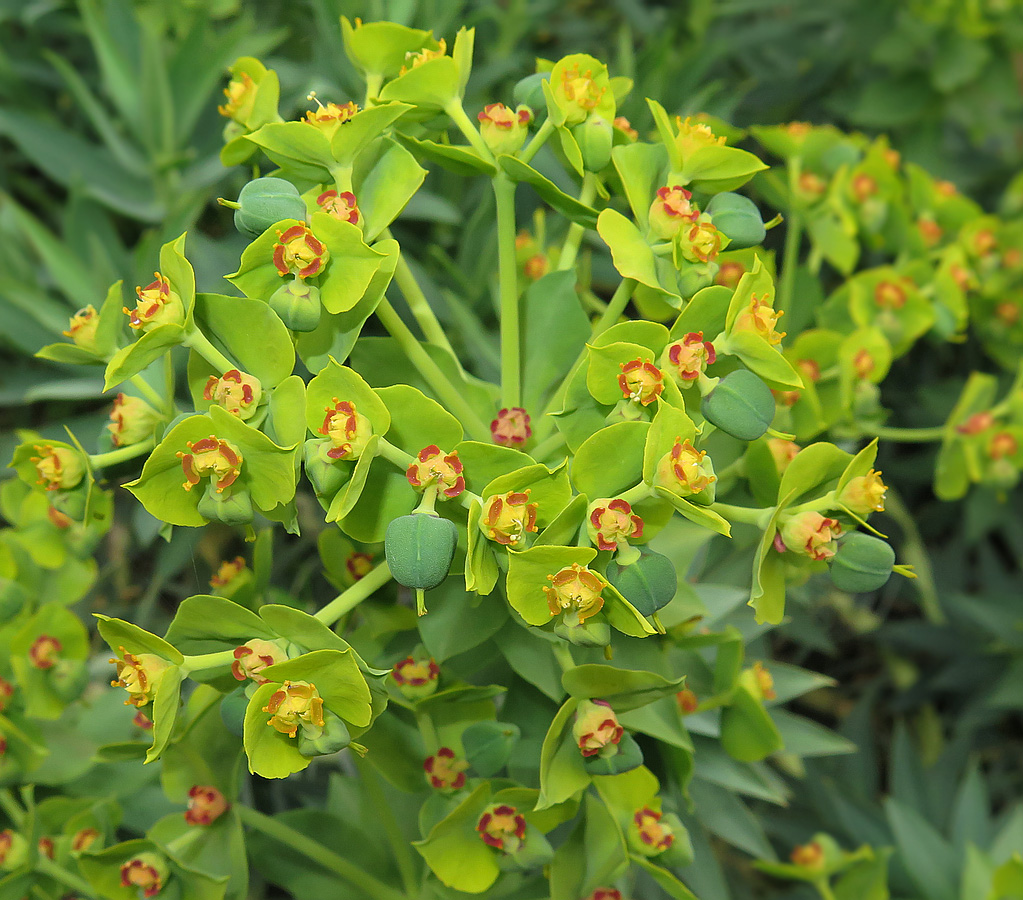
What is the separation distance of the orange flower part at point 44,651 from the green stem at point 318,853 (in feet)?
0.88

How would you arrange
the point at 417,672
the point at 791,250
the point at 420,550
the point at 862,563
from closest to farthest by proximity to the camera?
the point at 420,550 → the point at 862,563 → the point at 417,672 → the point at 791,250

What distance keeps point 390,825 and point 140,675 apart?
392mm

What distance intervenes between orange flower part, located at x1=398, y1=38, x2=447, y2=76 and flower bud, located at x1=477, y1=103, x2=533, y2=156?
77 millimetres

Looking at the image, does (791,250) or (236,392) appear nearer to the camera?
(236,392)

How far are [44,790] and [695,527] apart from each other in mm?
838

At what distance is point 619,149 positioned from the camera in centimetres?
83

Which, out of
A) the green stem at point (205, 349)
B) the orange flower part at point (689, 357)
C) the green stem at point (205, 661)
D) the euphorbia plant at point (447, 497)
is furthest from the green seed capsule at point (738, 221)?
the green stem at point (205, 661)

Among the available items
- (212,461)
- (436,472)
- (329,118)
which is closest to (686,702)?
(436,472)

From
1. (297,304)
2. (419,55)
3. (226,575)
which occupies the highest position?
(419,55)

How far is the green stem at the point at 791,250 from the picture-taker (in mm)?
1243

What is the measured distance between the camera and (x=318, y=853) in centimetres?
94

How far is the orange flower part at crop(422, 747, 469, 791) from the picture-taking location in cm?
88

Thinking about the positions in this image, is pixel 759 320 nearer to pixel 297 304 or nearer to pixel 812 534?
pixel 812 534

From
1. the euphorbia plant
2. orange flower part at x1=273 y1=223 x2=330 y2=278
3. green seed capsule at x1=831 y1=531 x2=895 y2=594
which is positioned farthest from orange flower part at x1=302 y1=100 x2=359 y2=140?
green seed capsule at x1=831 y1=531 x2=895 y2=594
